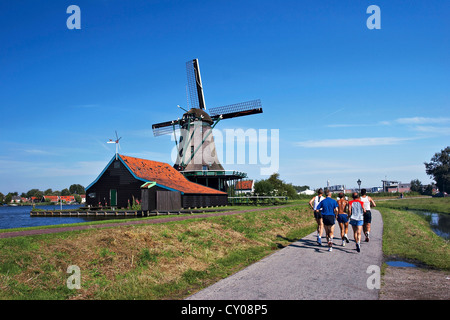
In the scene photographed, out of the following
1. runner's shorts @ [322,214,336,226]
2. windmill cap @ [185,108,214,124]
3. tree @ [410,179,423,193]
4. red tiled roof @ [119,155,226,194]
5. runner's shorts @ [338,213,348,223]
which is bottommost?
tree @ [410,179,423,193]

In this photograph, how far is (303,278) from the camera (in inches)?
317

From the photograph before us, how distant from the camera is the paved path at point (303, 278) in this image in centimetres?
678

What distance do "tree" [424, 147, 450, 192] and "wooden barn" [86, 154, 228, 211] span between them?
10455 centimetres

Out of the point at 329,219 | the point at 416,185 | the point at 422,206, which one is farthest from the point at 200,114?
the point at 416,185

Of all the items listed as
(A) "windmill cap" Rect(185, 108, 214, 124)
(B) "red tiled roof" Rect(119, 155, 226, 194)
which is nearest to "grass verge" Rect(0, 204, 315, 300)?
(B) "red tiled roof" Rect(119, 155, 226, 194)

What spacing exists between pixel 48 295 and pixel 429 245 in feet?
44.3

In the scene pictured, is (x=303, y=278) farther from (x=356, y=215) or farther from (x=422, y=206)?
(x=422, y=206)

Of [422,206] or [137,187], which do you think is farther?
[422,206]

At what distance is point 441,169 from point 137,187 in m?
116

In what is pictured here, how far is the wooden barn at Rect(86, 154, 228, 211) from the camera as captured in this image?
36656 millimetres

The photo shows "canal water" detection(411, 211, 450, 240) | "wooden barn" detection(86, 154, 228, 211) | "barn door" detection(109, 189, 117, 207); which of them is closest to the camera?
"canal water" detection(411, 211, 450, 240)

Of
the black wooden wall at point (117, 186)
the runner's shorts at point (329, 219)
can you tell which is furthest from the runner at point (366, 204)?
the black wooden wall at point (117, 186)

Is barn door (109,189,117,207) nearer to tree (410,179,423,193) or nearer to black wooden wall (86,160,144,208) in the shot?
black wooden wall (86,160,144,208)

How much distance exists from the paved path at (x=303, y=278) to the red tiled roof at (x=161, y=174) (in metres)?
27.6
